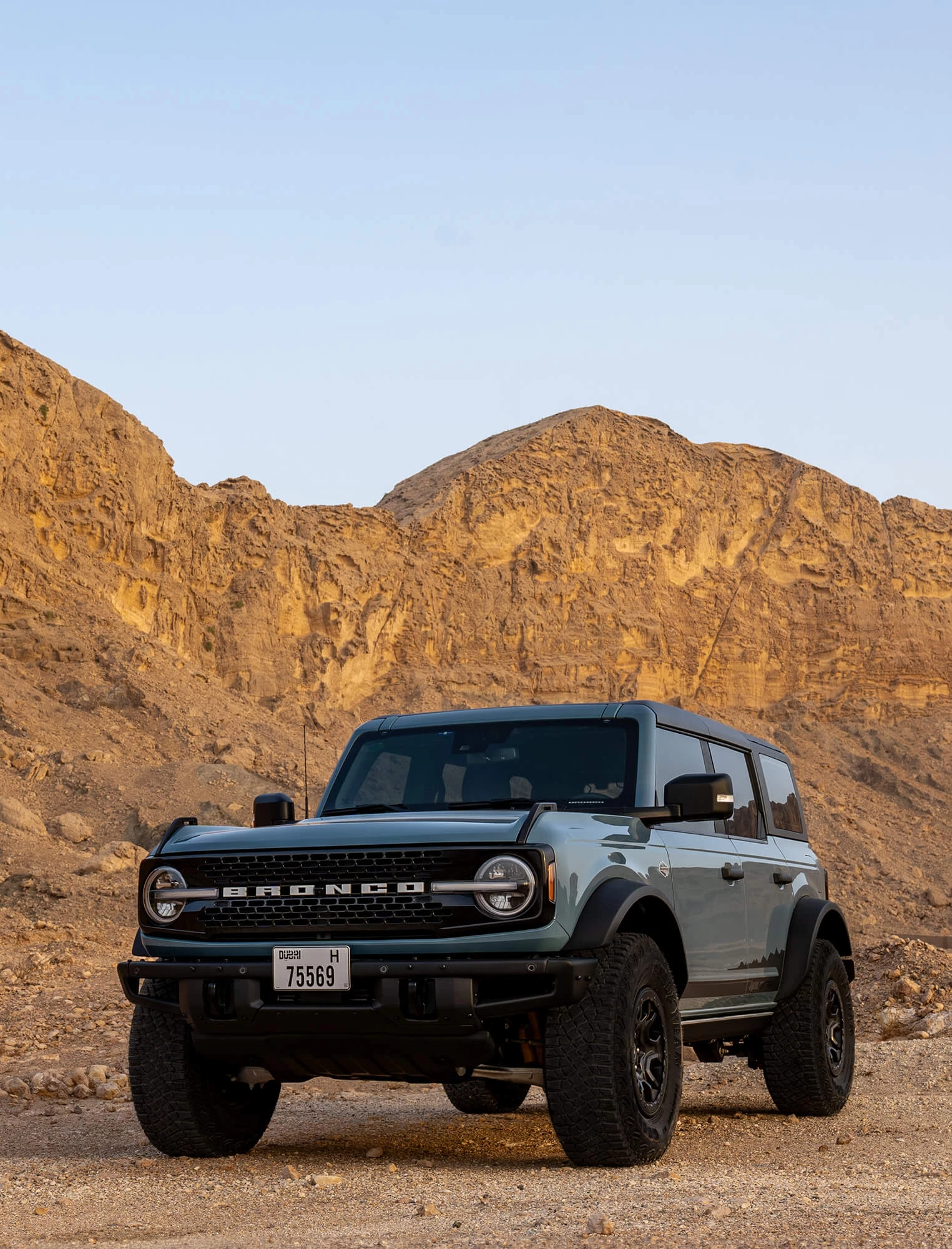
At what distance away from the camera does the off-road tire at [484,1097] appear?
27.5 ft

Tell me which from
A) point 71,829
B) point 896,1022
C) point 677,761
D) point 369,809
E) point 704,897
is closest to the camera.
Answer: point 704,897

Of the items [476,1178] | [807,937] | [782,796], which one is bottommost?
[476,1178]

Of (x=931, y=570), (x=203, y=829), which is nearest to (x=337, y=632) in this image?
(x=931, y=570)

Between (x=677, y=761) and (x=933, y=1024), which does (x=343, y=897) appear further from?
(x=933, y=1024)

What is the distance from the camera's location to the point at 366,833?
5910 mm

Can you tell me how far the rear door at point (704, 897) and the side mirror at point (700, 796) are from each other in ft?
1.12

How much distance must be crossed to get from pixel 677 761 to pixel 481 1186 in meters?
2.48

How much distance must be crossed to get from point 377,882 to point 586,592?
145 feet

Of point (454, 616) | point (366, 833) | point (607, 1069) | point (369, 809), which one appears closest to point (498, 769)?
point (369, 809)

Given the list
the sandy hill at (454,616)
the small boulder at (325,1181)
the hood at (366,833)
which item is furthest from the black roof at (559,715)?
the sandy hill at (454,616)

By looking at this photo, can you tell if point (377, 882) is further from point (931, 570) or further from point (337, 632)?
point (931, 570)

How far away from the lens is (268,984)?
5867 mm

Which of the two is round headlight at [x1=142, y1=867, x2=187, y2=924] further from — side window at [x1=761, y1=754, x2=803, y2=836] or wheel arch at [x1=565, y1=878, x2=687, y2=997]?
side window at [x1=761, y1=754, x2=803, y2=836]

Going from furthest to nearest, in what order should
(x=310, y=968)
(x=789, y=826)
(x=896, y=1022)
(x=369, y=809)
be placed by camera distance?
(x=896, y=1022)
(x=789, y=826)
(x=369, y=809)
(x=310, y=968)
